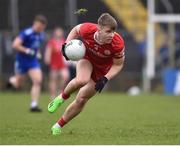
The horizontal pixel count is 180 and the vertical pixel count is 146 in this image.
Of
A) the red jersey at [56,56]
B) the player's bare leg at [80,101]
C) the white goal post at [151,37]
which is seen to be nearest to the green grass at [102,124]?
the player's bare leg at [80,101]

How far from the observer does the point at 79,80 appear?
1230 centimetres

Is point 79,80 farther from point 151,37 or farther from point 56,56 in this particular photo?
point 151,37

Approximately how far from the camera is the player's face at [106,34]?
11.9 m

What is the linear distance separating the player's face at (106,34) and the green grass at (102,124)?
1555 mm

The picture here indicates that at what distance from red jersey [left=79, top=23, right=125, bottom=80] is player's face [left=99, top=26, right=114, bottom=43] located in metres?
0.18

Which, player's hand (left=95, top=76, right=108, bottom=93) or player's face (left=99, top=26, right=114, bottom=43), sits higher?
player's face (left=99, top=26, right=114, bottom=43)

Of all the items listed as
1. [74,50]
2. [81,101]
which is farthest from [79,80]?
[74,50]

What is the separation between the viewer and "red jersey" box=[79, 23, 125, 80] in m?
12.3

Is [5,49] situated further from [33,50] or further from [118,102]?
[33,50]

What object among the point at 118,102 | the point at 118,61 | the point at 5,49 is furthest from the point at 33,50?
the point at 5,49

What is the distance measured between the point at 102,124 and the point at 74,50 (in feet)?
10.5

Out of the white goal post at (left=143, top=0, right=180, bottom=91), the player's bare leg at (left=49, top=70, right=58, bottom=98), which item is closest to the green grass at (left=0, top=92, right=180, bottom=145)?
the player's bare leg at (left=49, top=70, right=58, bottom=98)

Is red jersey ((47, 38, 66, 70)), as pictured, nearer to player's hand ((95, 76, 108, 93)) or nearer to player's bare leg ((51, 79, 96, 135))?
player's bare leg ((51, 79, 96, 135))

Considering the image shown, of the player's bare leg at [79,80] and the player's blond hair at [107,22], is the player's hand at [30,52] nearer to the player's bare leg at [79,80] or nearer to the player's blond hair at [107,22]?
the player's bare leg at [79,80]
